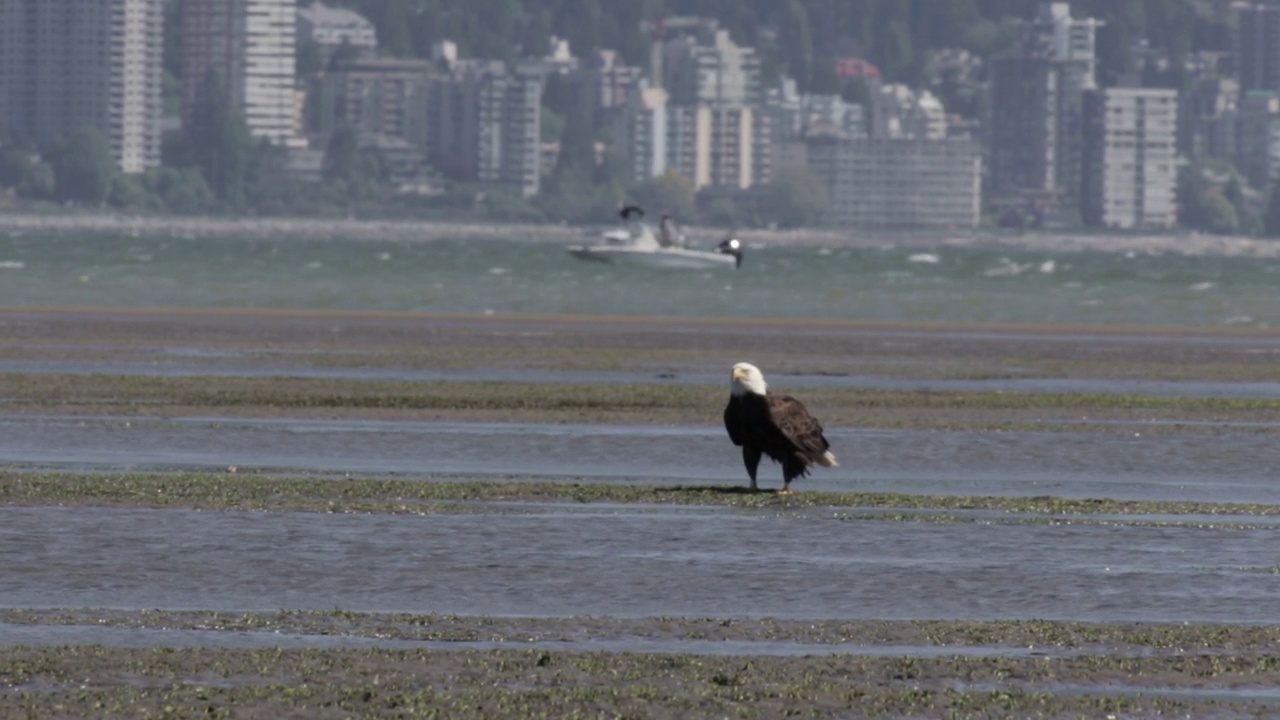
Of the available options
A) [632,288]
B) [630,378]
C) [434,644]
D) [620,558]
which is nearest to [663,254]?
[632,288]

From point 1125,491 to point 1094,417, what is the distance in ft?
28.7

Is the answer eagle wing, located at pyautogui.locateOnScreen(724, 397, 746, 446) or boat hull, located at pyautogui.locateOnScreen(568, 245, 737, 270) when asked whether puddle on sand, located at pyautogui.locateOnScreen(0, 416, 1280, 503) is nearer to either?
eagle wing, located at pyautogui.locateOnScreen(724, 397, 746, 446)

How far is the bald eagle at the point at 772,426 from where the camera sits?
66.5 ft

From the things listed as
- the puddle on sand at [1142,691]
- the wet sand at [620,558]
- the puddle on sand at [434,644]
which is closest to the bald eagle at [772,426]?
the wet sand at [620,558]

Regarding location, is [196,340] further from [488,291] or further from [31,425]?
[488,291]

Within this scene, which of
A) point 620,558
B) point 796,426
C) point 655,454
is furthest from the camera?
point 655,454

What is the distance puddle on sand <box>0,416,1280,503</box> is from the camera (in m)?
22.6

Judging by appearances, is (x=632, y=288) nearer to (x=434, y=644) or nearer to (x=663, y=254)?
(x=663, y=254)

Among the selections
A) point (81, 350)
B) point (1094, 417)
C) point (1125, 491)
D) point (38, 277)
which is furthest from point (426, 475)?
point (38, 277)

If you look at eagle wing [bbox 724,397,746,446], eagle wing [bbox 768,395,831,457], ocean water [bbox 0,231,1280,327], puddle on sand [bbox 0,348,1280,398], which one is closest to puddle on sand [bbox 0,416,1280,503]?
eagle wing [bbox 768,395,831,457]

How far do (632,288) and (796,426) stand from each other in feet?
233

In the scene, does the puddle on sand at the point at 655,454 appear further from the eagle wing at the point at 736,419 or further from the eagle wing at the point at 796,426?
the eagle wing at the point at 736,419

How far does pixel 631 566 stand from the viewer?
1623cm

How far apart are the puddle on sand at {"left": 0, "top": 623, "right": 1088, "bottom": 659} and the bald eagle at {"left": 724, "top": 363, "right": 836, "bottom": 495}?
6.90m
